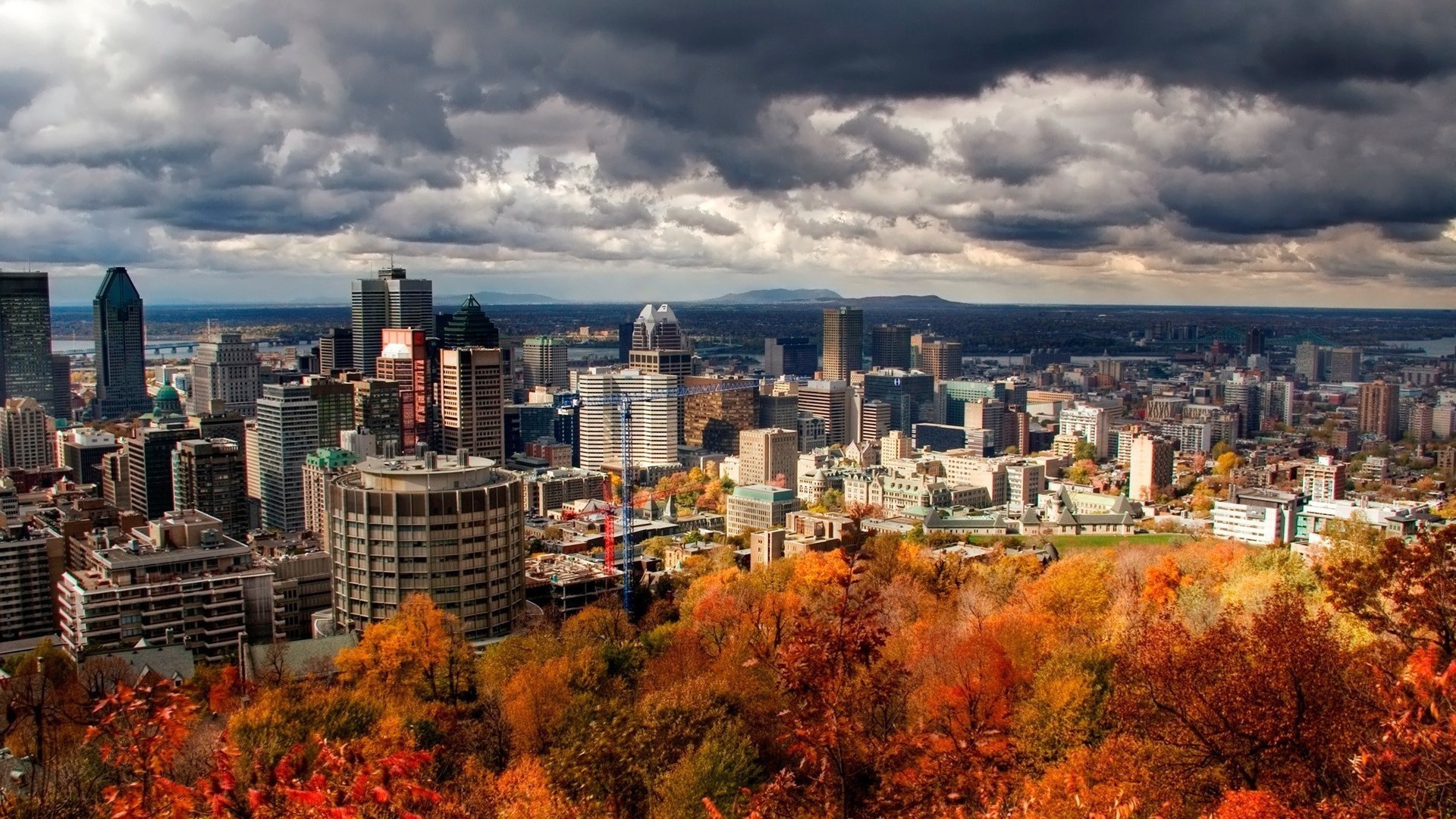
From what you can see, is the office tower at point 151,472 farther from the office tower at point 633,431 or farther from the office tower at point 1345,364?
the office tower at point 1345,364

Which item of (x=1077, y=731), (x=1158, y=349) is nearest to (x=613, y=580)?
(x=1077, y=731)

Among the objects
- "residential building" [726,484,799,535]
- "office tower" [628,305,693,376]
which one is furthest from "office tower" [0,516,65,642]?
"office tower" [628,305,693,376]

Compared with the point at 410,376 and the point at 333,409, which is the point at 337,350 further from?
the point at 333,409

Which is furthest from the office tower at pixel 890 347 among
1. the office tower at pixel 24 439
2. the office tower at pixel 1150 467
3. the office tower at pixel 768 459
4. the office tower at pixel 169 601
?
the office tower at pixel 169 601

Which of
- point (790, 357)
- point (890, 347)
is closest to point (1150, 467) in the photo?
point (890, 347)

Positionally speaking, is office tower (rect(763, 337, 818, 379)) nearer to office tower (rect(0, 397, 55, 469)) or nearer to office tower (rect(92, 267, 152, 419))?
office tower (rect(92, 267, 152, 419))

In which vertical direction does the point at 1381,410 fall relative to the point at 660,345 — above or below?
below

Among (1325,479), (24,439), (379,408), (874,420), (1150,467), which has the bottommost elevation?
(874,420)

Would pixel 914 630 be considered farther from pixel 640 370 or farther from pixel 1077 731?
pixel 640 370
